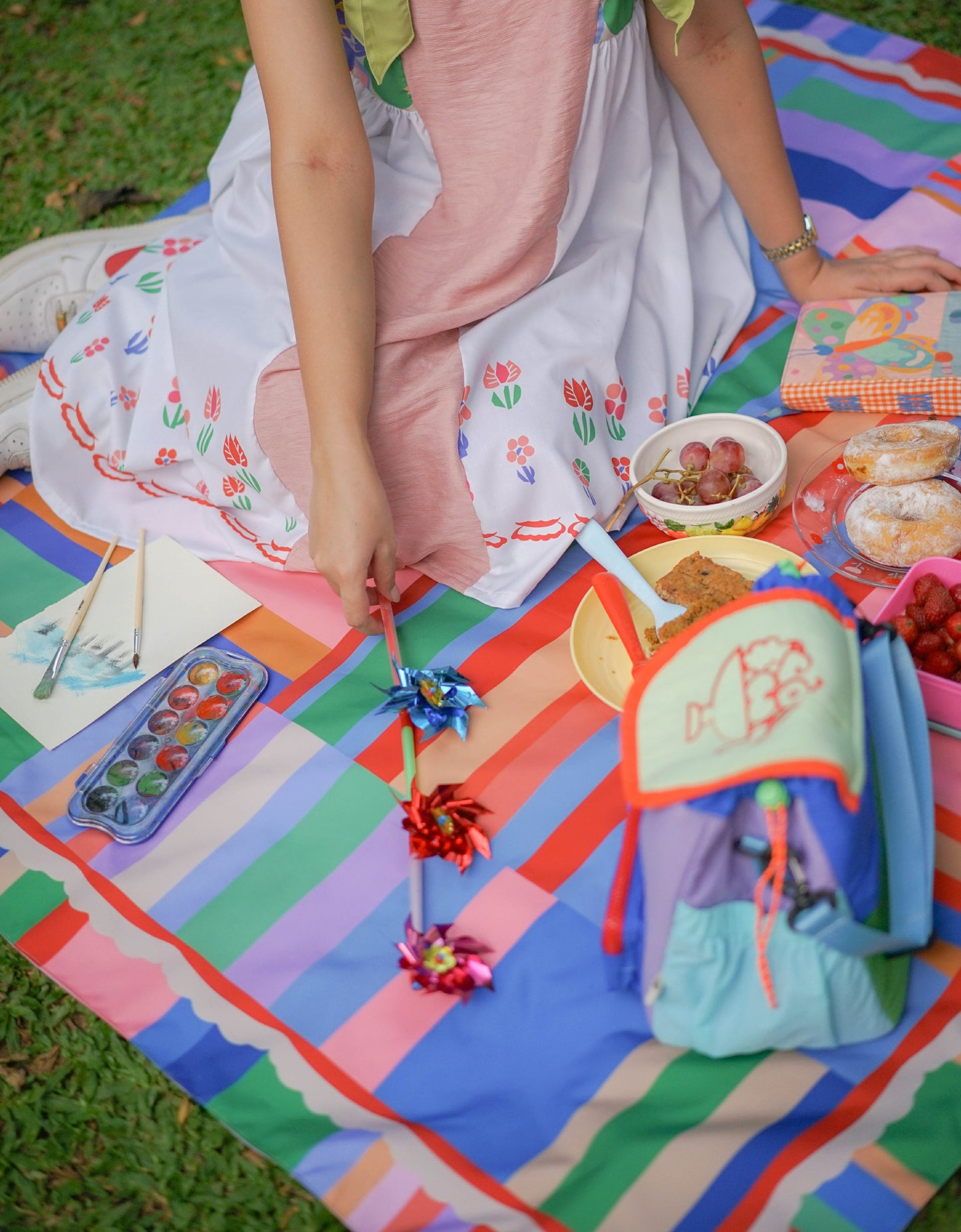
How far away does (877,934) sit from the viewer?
980mm

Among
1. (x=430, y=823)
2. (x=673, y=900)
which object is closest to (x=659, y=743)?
(x=673, y=900)

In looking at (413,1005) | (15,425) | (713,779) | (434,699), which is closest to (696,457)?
(434,699)

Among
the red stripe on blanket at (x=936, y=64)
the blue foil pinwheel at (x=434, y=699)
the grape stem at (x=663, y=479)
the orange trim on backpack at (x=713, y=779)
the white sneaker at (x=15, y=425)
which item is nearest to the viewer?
the orange trim on backpack at (x=713, y=779)

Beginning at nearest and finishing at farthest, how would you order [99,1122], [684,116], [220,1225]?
[220,1225] < [99,1122] < [684,116]

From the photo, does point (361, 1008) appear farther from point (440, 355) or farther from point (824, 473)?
point (824, 473)

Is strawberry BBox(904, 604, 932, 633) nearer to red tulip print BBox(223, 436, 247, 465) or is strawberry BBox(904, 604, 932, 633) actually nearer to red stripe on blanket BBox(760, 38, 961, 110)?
red tulip print BBox(223, 436, 247, 465)

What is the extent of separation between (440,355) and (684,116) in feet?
2.35

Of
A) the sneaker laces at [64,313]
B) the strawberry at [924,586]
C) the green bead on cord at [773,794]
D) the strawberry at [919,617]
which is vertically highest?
the green bead on cord at [773,794]

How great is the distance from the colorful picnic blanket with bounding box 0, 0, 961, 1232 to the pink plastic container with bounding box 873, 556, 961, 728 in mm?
66

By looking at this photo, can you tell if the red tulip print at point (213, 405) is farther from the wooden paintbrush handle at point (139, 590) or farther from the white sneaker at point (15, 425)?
the white sneaker at point (15, 425)

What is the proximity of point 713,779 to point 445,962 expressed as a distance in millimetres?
477

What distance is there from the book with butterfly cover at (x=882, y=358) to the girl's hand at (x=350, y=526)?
0.79 meters

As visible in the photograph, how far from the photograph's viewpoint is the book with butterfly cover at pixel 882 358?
5.61 feet

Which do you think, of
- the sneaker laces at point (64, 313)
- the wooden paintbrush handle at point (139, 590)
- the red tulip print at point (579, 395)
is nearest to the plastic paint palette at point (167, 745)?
the wooden paintbrush handle at point (139, 590)
